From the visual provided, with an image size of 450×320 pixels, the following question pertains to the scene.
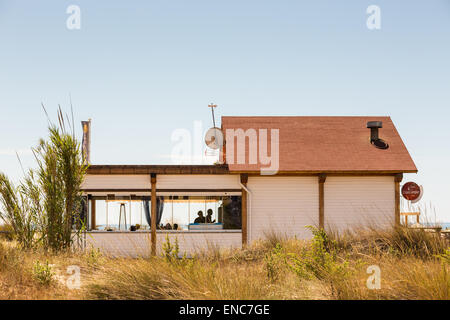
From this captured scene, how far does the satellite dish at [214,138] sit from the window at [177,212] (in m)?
2.19

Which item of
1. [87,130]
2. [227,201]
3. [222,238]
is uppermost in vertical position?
[87,130]

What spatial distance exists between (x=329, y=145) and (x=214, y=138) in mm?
4186

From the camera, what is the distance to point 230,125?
2077 centimetres

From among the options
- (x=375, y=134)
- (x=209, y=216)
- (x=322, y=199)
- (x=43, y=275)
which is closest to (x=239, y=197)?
(x=209, y=216)

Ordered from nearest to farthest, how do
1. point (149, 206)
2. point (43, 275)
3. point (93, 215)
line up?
point (43, 275), point (149, 206), point (93, 215)

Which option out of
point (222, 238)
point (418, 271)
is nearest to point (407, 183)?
point (222, 238)

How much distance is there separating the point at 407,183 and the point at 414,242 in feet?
24.2

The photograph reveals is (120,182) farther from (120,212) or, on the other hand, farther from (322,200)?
(322,200)

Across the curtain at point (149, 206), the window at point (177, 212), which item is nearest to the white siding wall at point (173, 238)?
the window at point (177, 212)

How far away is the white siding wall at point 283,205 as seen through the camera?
1814cm

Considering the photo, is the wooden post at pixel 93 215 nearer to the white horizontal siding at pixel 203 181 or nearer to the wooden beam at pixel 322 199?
the white horizontal siding at pixel 203 181

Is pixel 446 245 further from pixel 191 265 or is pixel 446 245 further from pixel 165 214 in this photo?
pixel 165 214

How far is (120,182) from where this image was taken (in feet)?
59.8

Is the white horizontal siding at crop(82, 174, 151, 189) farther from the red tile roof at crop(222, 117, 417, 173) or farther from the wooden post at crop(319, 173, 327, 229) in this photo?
the wooden post at crop(319, 173, 327, 229)
